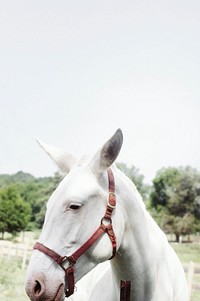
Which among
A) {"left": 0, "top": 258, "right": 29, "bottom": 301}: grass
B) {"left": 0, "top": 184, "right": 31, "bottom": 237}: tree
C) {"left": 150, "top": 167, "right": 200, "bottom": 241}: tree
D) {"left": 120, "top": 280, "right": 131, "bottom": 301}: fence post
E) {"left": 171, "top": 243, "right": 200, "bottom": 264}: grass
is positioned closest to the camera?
{"left": 120, "top": 280, "right": 131, "bottom": 301}: fence post

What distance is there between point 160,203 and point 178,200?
9339 millimetres

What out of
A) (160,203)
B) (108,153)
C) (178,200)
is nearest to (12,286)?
(108,153)

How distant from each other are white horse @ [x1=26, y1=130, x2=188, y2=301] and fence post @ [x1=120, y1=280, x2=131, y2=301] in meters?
0.09

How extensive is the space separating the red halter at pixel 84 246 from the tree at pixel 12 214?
247ft

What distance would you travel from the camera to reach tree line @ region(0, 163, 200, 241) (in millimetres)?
69312

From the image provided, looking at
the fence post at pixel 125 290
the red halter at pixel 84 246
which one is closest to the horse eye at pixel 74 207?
the red halter at pixel 84 246

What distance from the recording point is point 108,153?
356 cm

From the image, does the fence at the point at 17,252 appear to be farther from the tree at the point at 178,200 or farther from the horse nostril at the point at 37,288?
the tree at the point at 178,200

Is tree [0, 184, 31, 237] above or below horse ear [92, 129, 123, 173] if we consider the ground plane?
below

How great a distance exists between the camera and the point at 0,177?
333 feet

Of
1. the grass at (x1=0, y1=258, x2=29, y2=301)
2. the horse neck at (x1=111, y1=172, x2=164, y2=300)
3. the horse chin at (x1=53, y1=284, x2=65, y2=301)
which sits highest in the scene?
the horse neck at (x1=111, y1=172, x2=164, y2=300)

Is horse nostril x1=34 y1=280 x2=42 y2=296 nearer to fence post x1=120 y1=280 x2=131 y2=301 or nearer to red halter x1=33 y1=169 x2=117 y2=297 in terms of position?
red halter x1=33 y1=169 x2=117 y2=297

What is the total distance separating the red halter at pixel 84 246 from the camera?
3408 millimetres

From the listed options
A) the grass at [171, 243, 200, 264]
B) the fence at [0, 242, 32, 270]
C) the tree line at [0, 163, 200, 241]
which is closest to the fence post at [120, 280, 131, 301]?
the fence at [0, 242, 32, 270]
